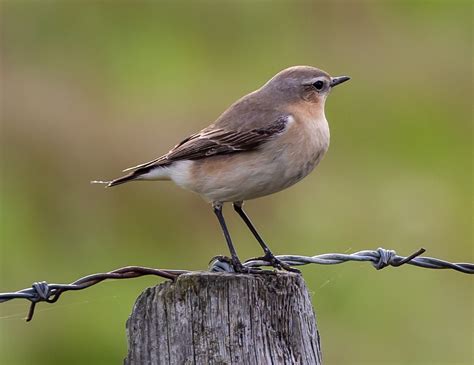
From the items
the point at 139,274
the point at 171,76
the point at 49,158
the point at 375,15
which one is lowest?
the point at 139,274

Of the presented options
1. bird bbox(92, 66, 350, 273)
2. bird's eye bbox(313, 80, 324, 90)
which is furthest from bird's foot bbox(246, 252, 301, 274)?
bird's eye bbox(313, 80, 324, 90)

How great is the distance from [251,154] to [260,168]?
14cm

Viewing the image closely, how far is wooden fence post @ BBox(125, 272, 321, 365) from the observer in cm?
477

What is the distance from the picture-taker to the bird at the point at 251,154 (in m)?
6.50

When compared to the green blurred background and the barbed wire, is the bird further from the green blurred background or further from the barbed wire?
the green blurred background

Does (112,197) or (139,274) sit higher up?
(112,197)

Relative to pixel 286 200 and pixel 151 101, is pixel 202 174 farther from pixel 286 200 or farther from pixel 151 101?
pixel 151 101

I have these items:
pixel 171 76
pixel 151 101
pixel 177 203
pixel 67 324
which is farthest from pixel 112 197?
pixel 171 76

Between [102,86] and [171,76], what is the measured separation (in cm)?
149

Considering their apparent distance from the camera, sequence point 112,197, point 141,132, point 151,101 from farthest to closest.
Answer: point 151,101 → point 141,132 → point 112,197

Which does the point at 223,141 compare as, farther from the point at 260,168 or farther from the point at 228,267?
the point at 228,267

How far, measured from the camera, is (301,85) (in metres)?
7.27

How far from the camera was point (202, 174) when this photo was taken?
6.68 meters

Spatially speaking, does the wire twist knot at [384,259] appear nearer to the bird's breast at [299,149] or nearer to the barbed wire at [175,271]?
the barbed wire at [175,271]
